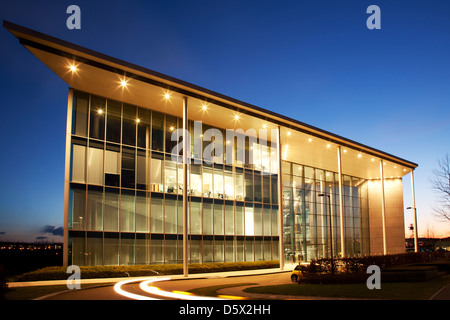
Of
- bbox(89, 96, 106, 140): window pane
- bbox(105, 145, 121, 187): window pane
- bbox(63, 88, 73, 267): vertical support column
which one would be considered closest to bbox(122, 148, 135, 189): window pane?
bbox(105, 145, 121, 187): window pane

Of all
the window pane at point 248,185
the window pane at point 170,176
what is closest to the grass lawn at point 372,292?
the window pane at point 170,176

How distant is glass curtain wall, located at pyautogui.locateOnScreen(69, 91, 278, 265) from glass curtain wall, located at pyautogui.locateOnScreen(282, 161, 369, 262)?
10.0m

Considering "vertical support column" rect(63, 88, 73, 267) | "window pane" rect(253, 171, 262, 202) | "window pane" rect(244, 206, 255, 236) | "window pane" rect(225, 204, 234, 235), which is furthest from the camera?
"window pane" rect(253, 171, 262, 202)

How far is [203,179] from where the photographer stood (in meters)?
36.8

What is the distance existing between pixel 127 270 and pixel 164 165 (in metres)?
8.86

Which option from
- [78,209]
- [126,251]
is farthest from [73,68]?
[126,251]

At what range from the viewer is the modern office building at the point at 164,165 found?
28.7m

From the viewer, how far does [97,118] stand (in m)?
31.1

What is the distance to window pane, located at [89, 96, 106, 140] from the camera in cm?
3066

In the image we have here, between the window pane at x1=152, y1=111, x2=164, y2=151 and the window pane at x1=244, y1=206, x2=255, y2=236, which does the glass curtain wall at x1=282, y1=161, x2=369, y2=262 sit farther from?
the window pane at x1=152, y1=111, x2=164, y2=151

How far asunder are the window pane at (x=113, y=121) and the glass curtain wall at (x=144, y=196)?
73 millimetres

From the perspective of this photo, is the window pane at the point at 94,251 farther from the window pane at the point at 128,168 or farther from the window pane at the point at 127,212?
the window pane at the point at 128,168

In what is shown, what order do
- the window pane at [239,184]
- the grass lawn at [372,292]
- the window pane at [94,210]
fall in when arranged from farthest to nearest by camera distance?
1. the window pane at [239,184]
2. the window pane at [94,210]
3. the grass lawn at [372,292]
